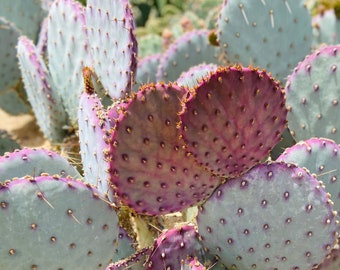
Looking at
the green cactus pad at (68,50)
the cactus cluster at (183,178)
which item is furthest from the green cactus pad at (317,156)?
the green cactus pad at (68,50)

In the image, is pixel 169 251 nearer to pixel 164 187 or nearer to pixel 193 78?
pixel 164 187

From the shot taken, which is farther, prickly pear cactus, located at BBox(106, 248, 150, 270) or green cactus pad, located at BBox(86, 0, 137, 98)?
green cactus pad, located at BBox(86, 0, 137, 98)

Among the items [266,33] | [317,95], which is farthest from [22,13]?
[317,95]

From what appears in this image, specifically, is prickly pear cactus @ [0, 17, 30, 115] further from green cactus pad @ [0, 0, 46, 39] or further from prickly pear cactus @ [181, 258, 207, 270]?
prickly pear cactus @ [181, 258, 207, 270]

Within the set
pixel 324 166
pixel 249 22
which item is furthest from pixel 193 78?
pixel 324 166

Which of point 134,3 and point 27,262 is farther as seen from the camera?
point 134,3

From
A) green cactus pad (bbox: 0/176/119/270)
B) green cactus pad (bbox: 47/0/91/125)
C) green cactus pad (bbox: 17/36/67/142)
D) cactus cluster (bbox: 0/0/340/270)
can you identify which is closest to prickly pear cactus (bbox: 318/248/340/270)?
cactus cluster (bbox: 0/0/340/270)

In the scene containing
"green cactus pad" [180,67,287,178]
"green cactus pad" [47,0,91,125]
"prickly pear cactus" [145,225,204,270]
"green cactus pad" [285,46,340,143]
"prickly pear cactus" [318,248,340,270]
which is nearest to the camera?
"green cactus pad" [180,67,287,178]
